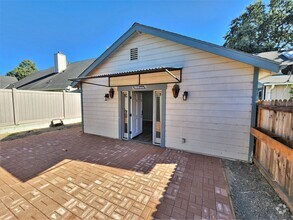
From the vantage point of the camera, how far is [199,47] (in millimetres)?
4121

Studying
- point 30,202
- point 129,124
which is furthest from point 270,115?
point 30,202

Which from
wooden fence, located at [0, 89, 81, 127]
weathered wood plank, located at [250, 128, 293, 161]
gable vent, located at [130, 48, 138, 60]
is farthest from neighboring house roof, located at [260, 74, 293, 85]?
wooden fence, located at [0, 89, 81, 127]

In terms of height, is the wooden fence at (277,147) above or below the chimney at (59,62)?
below

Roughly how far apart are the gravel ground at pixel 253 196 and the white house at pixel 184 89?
0.80 metres

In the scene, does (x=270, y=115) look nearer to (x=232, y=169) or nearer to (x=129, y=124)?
(x=232, y=169)

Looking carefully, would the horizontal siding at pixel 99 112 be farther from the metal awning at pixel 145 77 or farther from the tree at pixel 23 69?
the tree at pixel 23 69

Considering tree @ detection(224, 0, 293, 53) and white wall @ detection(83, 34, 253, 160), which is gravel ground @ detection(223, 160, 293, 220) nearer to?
white wall @ detection(83, 34, 253, 160)

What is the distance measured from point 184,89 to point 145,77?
1.65 meters

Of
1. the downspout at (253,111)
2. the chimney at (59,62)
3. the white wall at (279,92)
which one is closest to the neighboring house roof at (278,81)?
the white wall at (279,92)

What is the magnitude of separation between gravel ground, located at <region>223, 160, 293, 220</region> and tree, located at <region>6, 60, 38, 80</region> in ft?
140

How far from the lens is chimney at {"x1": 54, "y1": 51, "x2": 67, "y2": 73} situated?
1522 centimetres

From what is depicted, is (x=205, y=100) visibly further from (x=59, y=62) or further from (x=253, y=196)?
(x=59, y=62)

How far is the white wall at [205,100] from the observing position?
3.88 metres

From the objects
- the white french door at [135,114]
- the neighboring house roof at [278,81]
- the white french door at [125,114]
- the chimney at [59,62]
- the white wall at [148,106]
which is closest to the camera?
the white french door at [125,114]
